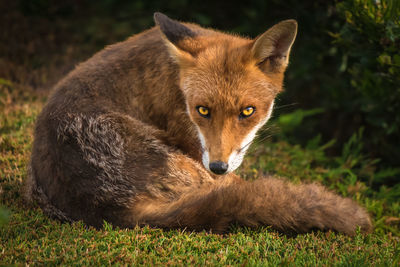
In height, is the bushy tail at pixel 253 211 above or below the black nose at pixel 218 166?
below

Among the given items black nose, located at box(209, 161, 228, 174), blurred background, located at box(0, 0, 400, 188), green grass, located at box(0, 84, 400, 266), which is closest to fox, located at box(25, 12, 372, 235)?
black nose, located at box(209, 161, 228, 174)

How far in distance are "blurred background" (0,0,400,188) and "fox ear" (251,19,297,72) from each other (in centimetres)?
118

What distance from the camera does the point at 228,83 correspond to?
3541 mm

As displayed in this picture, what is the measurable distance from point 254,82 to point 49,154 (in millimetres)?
2064

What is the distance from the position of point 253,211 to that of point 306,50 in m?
3.79

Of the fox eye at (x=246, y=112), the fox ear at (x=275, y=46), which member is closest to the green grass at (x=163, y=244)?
the fox eye at (x=246, y=112)

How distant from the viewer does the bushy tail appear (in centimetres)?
330

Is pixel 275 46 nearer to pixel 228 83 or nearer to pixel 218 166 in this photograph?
pixel 228 83

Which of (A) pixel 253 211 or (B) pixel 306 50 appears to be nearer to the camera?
(A) pixel 253 211

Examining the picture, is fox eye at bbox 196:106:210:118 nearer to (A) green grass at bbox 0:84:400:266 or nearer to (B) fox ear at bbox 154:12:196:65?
(B) fox ear at bbox 154:12:196:65

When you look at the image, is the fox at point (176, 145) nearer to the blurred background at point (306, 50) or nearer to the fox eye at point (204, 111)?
the fox eye at point (204, 111)

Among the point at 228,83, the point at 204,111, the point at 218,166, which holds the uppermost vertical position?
the point at 228,83

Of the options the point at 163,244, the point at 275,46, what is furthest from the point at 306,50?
the point at 163,244

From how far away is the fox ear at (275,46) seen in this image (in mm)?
3471
